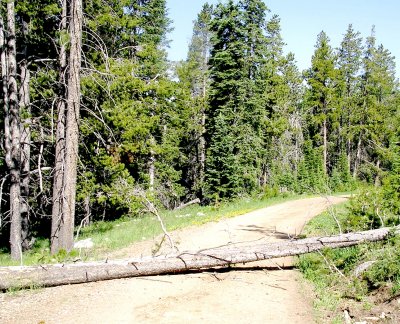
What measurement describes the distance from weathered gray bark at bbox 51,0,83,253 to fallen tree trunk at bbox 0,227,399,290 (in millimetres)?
2620

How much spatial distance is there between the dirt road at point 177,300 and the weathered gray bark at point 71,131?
9.75 ft

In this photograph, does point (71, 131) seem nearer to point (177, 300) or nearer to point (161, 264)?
point (161, 264)

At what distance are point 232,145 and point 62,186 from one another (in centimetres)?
1953

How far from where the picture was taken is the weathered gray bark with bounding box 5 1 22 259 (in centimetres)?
1262

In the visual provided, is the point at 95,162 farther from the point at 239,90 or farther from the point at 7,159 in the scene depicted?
the point at 239,90

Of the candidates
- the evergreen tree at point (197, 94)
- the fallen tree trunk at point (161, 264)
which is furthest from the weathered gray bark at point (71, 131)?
the evergreen tree at point (197, 94)

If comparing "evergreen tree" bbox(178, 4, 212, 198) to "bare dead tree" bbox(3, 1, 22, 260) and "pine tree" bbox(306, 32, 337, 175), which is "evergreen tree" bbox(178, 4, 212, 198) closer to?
"pine tree" bbox(306, 32, 337, 175)

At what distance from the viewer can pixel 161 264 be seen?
764 cm

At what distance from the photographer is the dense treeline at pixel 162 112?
12.7 m

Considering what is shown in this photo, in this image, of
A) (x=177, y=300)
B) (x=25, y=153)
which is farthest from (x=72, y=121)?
(x=177, y=300)

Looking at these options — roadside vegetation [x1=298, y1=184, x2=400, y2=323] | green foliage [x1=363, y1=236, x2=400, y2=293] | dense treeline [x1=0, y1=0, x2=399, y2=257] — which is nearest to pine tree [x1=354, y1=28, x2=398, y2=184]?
dense treeline [x1=0, y1=0, x2=399, y2=257]

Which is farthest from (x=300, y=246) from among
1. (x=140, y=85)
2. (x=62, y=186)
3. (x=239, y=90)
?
(x=239, y=90)

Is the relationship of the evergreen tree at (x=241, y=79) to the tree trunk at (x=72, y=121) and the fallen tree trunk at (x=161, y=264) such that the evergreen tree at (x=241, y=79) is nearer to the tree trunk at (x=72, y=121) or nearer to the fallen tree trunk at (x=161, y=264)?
the tree trunk at (x=72, y=121)

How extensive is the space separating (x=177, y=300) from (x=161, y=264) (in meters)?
1.14
